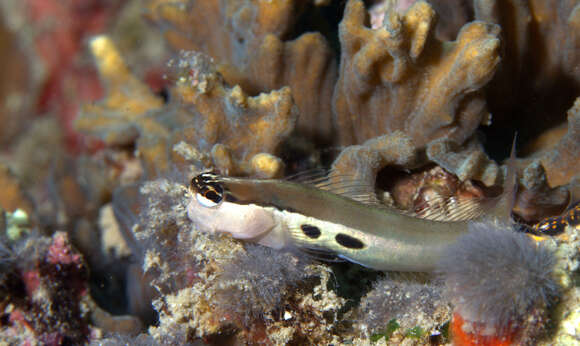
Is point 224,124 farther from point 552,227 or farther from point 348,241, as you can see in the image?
point 552,227

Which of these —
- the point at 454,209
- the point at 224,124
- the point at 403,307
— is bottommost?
the point at 403,307

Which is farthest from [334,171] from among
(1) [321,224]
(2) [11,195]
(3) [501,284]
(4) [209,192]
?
(2) [11,195]

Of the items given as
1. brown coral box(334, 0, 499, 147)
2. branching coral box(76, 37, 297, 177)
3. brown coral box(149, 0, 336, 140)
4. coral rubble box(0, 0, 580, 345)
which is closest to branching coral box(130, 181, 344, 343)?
coral rubble box(0, 0, 580, 345)

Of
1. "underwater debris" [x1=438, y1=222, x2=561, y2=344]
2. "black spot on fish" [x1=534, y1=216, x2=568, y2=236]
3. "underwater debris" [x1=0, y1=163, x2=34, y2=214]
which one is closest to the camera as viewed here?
"underwater debris" [x1=438, y1=222, x2=561, y2=344]

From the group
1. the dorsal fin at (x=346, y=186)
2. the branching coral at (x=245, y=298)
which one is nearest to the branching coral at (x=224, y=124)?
the dorsal fin at (x=346, y=186)

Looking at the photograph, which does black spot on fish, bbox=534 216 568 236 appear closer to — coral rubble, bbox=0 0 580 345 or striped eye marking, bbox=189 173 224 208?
coral rubble, bbox=0 0 580 345

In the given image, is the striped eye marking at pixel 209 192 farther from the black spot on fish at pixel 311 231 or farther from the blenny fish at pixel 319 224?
the black spot on fish at pixel 311 231
